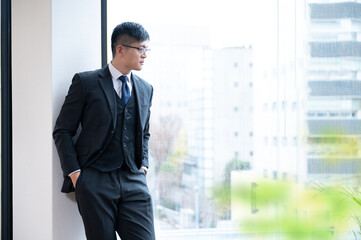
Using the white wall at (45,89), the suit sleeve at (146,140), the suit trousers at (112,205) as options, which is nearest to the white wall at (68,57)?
the white wall at (45,89)

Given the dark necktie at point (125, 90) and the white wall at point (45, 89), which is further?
the white wall at point (45, 89)

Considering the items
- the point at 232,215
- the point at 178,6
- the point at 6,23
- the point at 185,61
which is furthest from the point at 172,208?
the point at 6,23

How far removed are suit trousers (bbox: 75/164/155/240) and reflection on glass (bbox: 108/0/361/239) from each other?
401 mm

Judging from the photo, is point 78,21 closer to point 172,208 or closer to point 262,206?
point 172,208

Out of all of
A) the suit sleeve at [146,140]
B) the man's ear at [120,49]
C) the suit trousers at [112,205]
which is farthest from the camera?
the suit sleeve at [146,140]

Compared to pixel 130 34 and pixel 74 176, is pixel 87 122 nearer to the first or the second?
pixel 74 176

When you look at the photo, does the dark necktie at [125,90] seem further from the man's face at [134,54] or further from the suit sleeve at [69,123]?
the suit sleeve at [69,123]

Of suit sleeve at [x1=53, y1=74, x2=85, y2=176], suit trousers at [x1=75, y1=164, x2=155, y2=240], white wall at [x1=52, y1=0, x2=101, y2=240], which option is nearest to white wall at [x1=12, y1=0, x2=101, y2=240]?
white wall at [x1=52, y1=0, x2=101, y2=240]

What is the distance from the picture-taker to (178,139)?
10.5 feet

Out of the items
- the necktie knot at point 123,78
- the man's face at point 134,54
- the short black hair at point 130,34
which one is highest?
the short black hair at point 130,34

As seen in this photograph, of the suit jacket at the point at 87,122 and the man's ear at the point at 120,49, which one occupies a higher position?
the man's ear at the point at 120,49

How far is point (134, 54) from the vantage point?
286 cm

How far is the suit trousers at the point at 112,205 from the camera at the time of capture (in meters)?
2.78

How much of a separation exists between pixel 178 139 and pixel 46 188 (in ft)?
2.50
